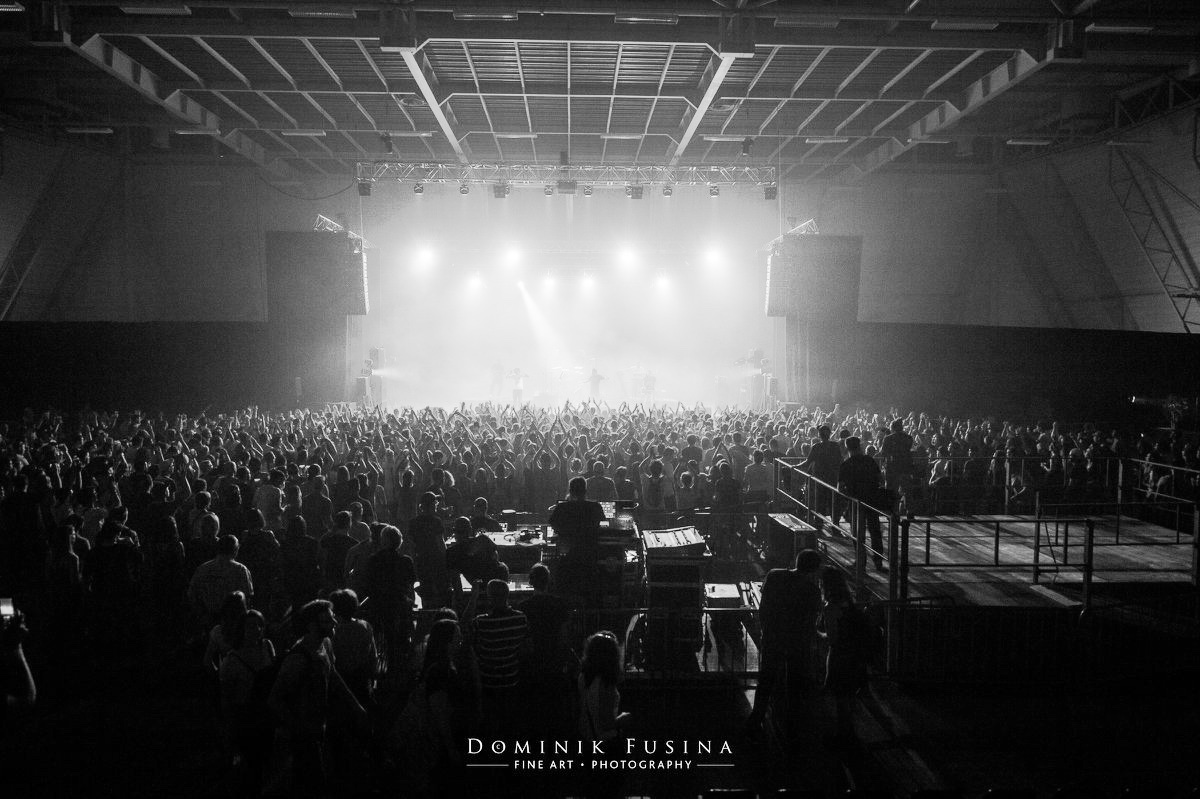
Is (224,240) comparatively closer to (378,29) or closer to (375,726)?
(378,29)

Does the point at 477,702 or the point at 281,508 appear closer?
the point at 477,702

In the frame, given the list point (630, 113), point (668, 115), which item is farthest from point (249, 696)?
point (668, 115)

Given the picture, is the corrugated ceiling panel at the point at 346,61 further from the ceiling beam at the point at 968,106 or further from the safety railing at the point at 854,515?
the ceiling beam at the point at 968,106

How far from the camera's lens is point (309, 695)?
4535 mm

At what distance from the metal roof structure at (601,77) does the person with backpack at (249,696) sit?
9.41 m

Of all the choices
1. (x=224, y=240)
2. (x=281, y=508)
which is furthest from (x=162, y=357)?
(x=281, y=508)

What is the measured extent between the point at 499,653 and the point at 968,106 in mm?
15893

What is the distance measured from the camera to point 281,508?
9.08 m

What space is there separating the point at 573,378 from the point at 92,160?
16.8m

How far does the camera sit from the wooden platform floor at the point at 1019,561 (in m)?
7.86

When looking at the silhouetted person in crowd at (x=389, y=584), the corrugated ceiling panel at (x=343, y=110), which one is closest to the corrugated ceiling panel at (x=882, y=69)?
the corrugated ceiling panel at (x=343, y=110)

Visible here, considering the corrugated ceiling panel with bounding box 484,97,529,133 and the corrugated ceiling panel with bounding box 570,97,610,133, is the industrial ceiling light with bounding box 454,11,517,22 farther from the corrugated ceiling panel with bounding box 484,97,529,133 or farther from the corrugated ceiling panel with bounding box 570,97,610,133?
the corrugated ceiling panel with bounding box 570,97,610,133

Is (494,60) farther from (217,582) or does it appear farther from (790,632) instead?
(790,632)

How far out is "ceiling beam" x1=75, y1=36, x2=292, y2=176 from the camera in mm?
13164
